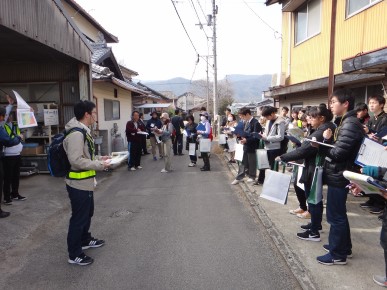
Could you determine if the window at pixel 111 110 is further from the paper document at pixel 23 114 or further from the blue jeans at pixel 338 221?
the blue jeans at pixel 338 221

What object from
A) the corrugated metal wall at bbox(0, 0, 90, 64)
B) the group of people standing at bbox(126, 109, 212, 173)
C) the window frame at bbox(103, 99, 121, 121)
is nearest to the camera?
the corrugated metal wall at bbox(0, 0, 90, 64)

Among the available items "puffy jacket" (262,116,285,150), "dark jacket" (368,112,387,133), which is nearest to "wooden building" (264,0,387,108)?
"dark jacket" (368,112,387,133)

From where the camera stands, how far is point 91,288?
3.51 metres

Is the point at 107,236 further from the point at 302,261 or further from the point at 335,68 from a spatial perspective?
the point at 335,68

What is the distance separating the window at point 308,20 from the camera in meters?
11.5

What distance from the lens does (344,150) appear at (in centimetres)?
354

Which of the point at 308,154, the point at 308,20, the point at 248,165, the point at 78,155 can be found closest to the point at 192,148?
the point at 248,165

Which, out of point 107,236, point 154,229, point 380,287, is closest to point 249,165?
point 154,229

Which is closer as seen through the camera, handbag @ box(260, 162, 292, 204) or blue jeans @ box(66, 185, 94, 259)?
blue jeans @ box(66, 185, 94, 259)

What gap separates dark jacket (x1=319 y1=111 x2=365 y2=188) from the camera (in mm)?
3537

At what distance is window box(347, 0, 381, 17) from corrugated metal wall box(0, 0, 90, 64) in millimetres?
7610

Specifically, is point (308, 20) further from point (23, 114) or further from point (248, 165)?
point (23, 114)

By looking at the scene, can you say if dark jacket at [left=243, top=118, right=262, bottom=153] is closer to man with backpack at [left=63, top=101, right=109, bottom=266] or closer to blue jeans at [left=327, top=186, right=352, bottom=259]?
blue jeans at [left=327, top=186, right=352, bottom=259]

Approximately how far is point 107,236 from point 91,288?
5.03 feet
